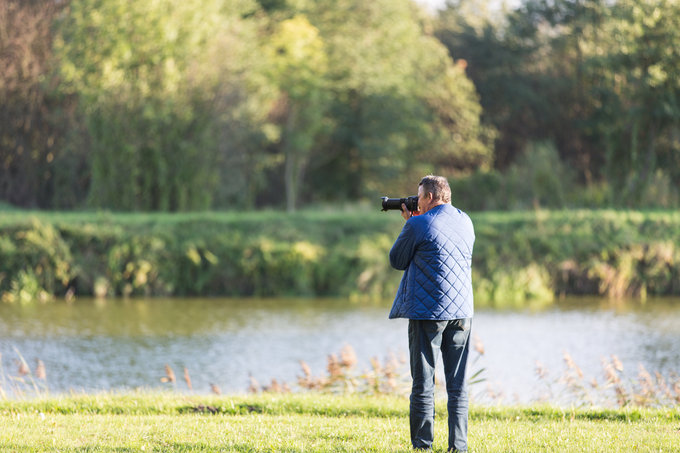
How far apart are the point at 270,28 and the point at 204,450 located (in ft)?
121

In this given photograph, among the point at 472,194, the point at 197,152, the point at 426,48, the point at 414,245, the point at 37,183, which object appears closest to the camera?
the point at 414,245

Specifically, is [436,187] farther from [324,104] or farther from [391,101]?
[324,104]

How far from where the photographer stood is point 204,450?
20.7ft

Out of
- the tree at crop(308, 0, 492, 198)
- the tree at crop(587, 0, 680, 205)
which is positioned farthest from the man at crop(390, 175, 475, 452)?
the tree at crop(308, 0, 492, 198)

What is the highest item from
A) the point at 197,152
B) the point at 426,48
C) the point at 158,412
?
the point at 426,48

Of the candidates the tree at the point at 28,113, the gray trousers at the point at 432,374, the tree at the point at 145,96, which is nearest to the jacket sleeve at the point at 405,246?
the gray trousers at the point at 432,374

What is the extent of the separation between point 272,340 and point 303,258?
7.65 m

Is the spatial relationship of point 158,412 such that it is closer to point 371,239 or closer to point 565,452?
point 565,452

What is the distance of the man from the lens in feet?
20.0

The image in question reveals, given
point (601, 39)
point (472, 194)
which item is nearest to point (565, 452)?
point (472, 194)

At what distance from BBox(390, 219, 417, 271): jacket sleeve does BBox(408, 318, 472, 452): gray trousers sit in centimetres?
46

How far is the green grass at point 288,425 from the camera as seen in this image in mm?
6535

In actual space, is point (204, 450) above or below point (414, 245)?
below

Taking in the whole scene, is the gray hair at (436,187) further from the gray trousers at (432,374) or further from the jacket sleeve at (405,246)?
the gray trousers at (432,374)
